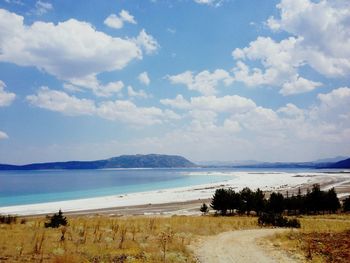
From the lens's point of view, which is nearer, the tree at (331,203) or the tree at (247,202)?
the tree at (247,202)

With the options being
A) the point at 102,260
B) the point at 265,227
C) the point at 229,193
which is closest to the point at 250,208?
the point at 229,193

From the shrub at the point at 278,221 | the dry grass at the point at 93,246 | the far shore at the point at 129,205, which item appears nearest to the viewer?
the dry grass at the point at 93,246

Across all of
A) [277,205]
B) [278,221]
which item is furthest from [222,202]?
[278,221]

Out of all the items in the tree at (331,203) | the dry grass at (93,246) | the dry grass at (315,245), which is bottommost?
the tree at (331,203)

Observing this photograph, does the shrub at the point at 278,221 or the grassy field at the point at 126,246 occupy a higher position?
the grassy field at the point at 126,246

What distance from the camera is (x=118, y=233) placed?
25484mm

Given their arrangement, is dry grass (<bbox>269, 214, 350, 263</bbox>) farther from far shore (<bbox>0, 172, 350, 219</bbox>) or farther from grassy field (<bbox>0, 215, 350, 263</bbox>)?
far shore (<bbox>0, 172, 350, 219</bbox>)

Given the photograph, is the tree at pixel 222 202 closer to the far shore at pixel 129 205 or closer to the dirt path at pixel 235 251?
the far shore at pixel 129 205

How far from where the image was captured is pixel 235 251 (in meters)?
20.3

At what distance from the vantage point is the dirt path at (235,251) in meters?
18.1

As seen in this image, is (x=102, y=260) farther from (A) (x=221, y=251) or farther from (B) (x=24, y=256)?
(A) (x=221, y=251)

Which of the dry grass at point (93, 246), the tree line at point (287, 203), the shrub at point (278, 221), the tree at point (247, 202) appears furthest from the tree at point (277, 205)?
the dry grass at point (93, 246)

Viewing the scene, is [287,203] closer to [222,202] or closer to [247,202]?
[247,202]

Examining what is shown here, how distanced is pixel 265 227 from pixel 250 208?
20.7 meters
